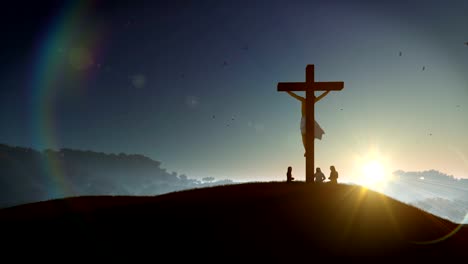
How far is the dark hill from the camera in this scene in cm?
1134

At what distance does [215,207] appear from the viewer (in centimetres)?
1430

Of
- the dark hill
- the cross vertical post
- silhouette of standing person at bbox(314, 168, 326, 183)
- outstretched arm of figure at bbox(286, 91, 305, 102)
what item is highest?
outstretched arm of figure at bbox(286, 91, 305, 102)

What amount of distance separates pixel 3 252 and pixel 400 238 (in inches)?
501

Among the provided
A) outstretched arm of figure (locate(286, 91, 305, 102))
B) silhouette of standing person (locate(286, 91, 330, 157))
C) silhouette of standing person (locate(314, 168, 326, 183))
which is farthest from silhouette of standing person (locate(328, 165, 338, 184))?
outstretched arm of figure (locate(286, 91, 305, 102))

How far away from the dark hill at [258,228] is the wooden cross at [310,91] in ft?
10.4

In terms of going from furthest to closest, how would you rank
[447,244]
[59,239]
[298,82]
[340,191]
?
[298,82] → [340,191] → [447,244] → [59,239]

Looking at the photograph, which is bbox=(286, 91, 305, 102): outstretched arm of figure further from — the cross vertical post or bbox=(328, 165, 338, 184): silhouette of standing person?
bbox=(328, 165, 338, 184): silhouette of standing person

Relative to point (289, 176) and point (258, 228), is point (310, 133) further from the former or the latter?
point (258, 228)

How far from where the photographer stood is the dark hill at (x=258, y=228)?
11.3 m

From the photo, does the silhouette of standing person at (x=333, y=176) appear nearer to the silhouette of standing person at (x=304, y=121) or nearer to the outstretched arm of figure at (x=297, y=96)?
the silhouette of standing person at (x=304, y=121)

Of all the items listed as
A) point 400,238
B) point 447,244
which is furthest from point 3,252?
point 447,244

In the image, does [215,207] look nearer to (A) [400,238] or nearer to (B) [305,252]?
→ (B) [305,252]

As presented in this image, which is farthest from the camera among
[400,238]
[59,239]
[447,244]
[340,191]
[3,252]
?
[340,191]

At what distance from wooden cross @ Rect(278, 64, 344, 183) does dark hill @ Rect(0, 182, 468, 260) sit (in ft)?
10.4
